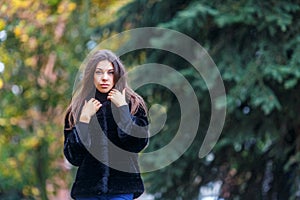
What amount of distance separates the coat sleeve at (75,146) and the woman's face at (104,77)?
179mm

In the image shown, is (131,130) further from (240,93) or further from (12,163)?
(12,163)

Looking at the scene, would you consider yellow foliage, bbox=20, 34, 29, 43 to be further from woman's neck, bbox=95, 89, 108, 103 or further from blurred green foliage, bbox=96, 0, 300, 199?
woman's neck, bbox=95, 89, 108, 103

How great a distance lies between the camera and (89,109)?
107 inches

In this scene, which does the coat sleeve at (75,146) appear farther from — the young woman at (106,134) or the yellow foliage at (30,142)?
the yellow foliage at (30,142)

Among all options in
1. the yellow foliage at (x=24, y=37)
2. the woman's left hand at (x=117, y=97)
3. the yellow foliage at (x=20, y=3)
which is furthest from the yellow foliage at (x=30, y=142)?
the woman's left hand at (x=117, y=97)

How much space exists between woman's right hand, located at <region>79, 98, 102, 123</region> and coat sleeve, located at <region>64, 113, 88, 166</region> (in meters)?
0.03

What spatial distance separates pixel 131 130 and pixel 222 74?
4.19 meters

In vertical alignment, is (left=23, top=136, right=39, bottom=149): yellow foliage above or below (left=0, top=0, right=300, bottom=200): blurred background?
below

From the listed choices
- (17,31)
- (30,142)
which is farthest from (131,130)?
(30,142)

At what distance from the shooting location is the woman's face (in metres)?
2.76

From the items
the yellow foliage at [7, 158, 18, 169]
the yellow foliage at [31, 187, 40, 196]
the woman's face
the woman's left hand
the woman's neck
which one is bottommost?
the yellow foliage at [31, 187, 40, 196]

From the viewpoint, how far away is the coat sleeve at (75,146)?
2707 millimetres

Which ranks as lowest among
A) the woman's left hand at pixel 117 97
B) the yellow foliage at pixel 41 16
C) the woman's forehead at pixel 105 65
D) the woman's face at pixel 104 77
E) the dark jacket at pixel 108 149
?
the yellow foliage at pixel 41 16

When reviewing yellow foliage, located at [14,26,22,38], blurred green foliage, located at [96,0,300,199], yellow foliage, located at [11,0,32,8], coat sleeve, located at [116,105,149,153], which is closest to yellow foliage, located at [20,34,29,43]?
yellow foliage, located at [14,26,22,38]
